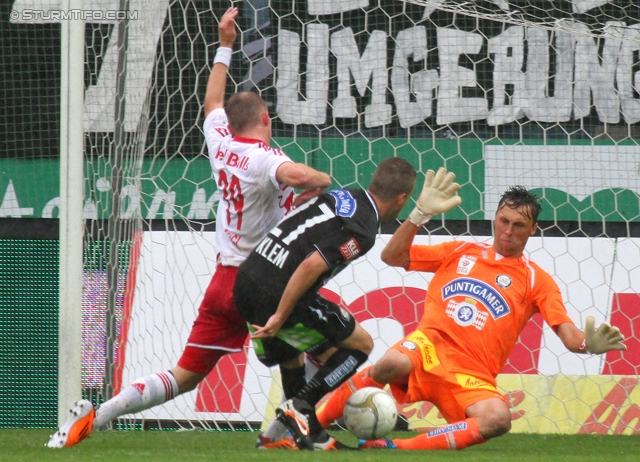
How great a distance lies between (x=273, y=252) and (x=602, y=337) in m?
1.41

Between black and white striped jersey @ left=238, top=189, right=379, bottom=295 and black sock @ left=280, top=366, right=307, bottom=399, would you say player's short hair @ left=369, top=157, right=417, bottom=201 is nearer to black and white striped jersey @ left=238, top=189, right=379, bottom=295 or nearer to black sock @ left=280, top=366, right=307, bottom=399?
black and white striped jersey @ left=238, top=189, right=379, bottom=295

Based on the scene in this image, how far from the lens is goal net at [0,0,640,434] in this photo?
201 inches

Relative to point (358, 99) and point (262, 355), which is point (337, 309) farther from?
point (358, 99)

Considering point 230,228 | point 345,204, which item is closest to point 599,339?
point 345,204

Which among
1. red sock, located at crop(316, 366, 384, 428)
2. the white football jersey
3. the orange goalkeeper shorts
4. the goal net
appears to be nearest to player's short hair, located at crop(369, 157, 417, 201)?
the white football jersey

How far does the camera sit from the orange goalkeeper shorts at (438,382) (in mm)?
4023

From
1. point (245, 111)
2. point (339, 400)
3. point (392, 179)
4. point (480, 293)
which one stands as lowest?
point (339, 400)

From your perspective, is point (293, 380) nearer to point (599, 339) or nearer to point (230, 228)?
point (230, 228)

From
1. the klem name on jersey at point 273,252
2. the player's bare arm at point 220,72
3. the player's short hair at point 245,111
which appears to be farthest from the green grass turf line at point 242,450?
the player's bare arm at point 220,72

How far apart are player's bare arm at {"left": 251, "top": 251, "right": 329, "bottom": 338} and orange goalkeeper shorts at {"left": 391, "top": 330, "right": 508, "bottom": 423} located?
73 cm

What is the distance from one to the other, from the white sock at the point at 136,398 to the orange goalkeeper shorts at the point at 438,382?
1.05 m

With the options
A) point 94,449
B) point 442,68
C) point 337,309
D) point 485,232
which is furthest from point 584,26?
point 94,449

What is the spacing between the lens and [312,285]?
11.8 feet

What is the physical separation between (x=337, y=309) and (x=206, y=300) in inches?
24.7
